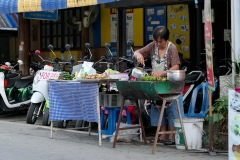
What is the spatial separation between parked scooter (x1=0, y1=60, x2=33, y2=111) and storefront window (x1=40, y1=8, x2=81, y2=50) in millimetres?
3869

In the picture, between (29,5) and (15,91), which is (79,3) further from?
(15,91)

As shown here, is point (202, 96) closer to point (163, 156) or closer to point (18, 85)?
point (163, 156)

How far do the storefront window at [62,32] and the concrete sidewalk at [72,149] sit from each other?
21.3 ft

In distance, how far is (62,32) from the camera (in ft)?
53.0

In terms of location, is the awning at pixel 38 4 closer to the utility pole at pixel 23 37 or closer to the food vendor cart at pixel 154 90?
the utility pole at pixel 23 37

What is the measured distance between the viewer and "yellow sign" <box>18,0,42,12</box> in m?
11.4

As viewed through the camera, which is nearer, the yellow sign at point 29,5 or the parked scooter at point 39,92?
the parked scooter at point 39,92

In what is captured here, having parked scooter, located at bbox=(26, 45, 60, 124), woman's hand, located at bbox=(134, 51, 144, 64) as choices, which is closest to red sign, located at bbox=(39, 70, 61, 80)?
parked scooter, located at bbox=(26, 45, 60, 124)

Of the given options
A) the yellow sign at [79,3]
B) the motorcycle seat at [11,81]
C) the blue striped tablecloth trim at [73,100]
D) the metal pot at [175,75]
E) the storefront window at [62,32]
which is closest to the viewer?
the metal pot at [175,75]

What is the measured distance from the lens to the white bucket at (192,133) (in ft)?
25.1

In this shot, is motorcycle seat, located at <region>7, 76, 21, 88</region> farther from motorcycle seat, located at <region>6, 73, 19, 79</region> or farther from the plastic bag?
the plastic bag

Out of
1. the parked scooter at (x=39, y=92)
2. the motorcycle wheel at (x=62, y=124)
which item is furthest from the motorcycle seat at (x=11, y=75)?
the motorcycle wheel at (x=62, y=124)

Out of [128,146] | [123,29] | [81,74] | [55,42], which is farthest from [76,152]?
[55,42]

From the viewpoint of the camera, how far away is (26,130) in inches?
390
